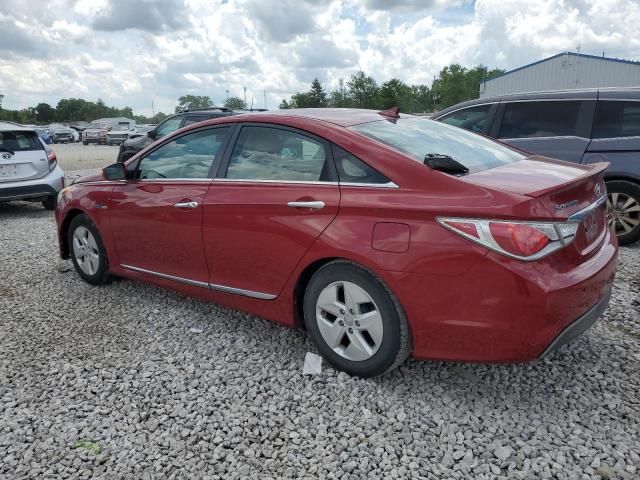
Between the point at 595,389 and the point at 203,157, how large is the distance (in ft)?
9.45

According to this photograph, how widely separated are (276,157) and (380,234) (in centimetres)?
99

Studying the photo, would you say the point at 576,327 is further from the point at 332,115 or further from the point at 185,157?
the point at 185,157

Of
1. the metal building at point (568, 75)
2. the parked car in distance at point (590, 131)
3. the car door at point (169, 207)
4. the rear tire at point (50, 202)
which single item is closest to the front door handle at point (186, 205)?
the car door at point (169, 207)

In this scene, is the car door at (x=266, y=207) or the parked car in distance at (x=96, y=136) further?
the parked car in distance at (x=96, y=136)

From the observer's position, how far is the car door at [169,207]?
3732mm

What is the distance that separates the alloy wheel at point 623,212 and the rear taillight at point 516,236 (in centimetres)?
373

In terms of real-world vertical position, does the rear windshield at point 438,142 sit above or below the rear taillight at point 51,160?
above

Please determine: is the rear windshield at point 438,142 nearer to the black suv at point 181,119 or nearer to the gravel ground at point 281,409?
the gravel ground at point 281,409

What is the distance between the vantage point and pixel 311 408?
113 inches

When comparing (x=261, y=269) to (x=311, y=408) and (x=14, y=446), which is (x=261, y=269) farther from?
(x=14, y=446)

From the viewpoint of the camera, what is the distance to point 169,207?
12.7 ft

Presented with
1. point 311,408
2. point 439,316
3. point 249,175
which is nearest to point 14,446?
point 311,408

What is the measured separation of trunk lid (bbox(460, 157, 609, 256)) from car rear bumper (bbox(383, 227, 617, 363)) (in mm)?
192

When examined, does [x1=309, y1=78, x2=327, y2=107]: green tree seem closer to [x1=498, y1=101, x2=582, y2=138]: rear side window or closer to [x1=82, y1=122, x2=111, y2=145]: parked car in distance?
[x1=82, y1=122, x2=111, y2=145]: parked car in distance
